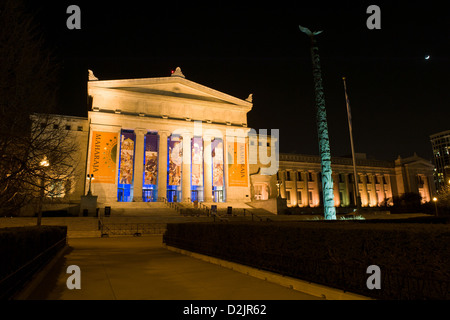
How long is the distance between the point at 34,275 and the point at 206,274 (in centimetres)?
477

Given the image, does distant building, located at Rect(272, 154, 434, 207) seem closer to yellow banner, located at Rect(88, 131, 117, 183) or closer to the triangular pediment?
the triangular pediment

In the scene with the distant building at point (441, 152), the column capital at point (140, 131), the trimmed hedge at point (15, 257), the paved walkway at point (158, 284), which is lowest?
the paved walkway at point (158, 284)

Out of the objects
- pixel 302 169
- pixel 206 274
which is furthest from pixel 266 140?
pixel 206 274

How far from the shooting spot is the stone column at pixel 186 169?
4459cm

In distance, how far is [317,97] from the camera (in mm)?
22016

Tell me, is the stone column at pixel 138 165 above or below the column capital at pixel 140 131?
below

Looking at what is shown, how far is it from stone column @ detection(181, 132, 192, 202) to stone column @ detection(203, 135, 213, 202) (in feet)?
7.39

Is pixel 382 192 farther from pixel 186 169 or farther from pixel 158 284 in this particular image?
pixel 158 284

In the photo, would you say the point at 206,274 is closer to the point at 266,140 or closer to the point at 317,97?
the point at 317,97

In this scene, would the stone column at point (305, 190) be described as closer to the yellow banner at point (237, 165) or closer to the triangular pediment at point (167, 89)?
the yellow banner at point (237, 165)

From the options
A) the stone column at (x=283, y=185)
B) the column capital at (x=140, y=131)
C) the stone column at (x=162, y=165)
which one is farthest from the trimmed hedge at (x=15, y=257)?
the stone column at (x=283, y=185)

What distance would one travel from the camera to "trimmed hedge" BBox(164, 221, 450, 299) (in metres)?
4.90

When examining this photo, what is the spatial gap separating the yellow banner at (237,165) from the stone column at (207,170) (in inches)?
115

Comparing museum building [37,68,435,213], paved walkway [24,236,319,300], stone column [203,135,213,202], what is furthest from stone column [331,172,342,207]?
paved walkway [24,236,319,300]
